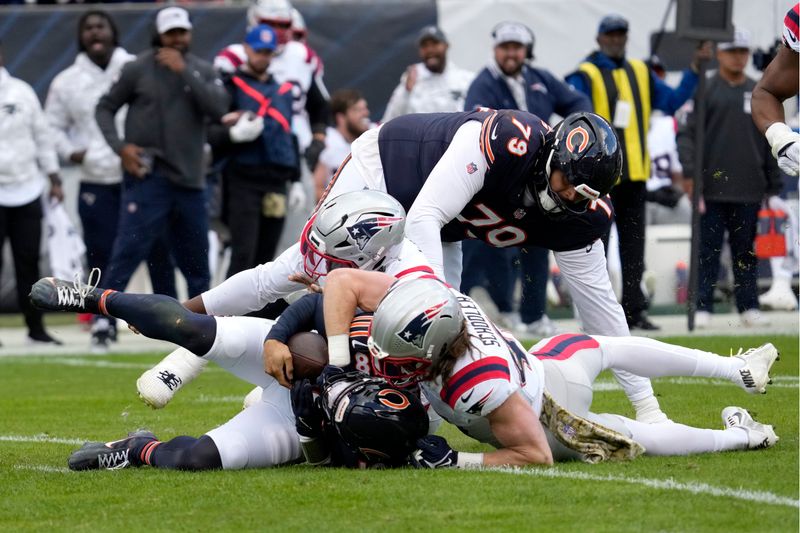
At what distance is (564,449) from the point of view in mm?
5410

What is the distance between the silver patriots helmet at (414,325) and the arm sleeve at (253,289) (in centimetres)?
141

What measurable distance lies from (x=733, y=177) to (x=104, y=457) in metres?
6.75

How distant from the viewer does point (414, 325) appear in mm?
4840

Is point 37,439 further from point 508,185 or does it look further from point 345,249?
point 508,185

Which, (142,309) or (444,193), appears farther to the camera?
(444,193)

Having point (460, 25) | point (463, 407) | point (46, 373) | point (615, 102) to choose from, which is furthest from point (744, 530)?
point (460, 25)

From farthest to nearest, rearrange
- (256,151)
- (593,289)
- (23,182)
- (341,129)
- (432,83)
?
(341,129) → (432,83) → (23,182) → (256,151) → (593,289)

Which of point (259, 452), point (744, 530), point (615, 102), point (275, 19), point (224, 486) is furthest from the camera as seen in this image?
point (275, 19)

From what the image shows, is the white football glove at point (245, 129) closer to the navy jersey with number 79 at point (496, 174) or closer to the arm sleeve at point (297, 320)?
the navy jersey with number 79 at point (496, 174)

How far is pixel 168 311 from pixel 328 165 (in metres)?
7.05

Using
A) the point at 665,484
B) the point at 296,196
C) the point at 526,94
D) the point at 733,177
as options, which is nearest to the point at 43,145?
the point at 296,196

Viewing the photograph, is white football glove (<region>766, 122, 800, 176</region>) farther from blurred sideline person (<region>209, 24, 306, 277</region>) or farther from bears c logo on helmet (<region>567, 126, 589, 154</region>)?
blurred sideline person (<region>209, 24, 306, 277</region>)

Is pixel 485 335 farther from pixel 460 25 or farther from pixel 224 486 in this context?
pixel 460 25

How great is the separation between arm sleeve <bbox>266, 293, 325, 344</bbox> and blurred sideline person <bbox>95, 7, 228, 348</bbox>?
4.66m
